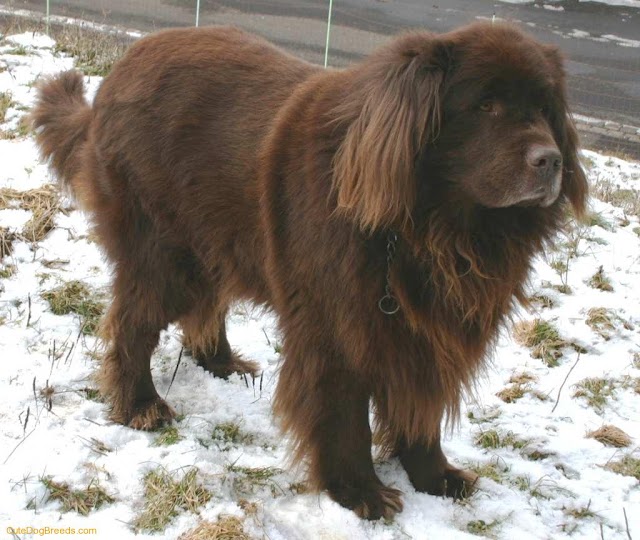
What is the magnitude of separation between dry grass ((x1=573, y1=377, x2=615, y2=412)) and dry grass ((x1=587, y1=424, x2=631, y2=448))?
0.22m

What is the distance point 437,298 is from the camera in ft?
9.25

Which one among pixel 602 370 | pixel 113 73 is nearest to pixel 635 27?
pixel 602 370

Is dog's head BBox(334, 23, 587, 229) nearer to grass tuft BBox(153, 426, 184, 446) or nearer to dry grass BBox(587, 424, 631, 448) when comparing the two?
grass tuft BBox(153, 426, 184, 446)

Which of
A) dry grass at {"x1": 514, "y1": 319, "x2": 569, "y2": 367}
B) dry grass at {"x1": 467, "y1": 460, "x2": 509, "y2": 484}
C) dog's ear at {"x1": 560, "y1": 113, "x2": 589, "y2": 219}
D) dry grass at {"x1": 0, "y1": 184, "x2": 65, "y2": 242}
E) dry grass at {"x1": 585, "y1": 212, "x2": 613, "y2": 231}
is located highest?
dog's ear at {"x1": 560, "y1": 113, "x2": 589, "y2": 219}

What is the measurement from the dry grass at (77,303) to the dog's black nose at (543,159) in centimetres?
249

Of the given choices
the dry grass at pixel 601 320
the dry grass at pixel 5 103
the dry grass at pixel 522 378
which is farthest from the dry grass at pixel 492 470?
the dry grass at pixel 5 103

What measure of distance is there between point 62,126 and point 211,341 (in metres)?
1.27

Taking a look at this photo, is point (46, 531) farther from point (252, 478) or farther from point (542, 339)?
point (542, 339)

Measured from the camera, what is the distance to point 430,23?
47.5 feet

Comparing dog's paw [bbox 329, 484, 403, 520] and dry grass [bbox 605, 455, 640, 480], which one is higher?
dry grass [bbox 605, 455, 640, 480]

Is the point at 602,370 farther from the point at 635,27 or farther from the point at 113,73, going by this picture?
the point at 635,27

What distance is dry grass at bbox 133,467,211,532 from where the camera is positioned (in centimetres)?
283

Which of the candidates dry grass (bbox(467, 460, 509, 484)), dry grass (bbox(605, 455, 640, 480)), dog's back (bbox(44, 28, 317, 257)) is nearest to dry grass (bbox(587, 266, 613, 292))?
dry grass (bbox(605, 455, 640, 480))

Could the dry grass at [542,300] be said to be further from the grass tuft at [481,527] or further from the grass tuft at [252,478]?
the grass tuft at [252,478]
